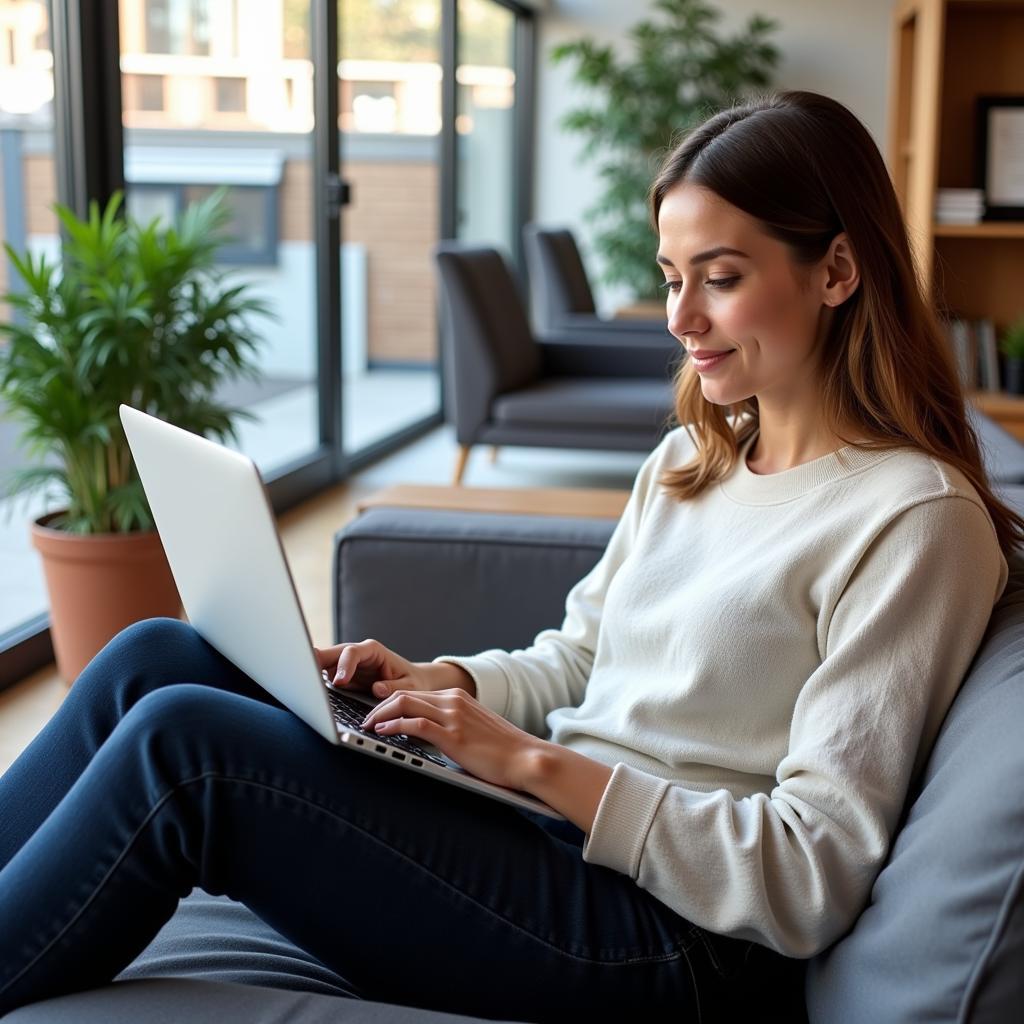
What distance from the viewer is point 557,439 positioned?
175 inches

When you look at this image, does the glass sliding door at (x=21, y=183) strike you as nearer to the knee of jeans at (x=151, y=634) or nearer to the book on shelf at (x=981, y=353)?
the knee of jeans at (x=151, y=634)

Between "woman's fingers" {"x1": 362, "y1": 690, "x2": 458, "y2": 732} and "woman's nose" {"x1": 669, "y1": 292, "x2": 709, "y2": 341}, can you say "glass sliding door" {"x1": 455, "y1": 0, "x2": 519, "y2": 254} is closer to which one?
"woman's nose" {"x1": 669, "y1": 292, "x2": 709, "y2": 341}

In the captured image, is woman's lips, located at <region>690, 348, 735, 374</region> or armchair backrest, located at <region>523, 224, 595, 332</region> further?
armchair backrest, located at <region>523, 224, 595, 332</region>

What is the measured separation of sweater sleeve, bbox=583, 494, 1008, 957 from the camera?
106cm

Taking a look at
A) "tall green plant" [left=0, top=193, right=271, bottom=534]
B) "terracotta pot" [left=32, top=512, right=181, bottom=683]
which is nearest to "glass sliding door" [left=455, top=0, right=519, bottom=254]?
"tall green plant" [left=0, top=193, right=271, bottom=534]

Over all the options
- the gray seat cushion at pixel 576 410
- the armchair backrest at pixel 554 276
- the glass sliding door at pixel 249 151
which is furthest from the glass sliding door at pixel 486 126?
the gray seat cushion at pixel 576 410

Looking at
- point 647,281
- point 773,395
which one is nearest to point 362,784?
point 773,395

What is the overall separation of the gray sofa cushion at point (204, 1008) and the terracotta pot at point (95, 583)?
1.61 metres

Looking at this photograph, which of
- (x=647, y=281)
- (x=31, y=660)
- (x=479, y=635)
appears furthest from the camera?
(x=647, y=281)

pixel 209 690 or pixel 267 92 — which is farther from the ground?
pixel 267 92

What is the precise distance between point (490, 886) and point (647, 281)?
6101 millimetres

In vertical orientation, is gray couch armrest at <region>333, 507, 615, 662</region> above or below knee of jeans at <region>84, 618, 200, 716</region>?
below

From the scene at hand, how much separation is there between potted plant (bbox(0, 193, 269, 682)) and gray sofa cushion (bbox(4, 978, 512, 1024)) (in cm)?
160

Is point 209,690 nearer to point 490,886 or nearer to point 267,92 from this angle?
point 490,886
